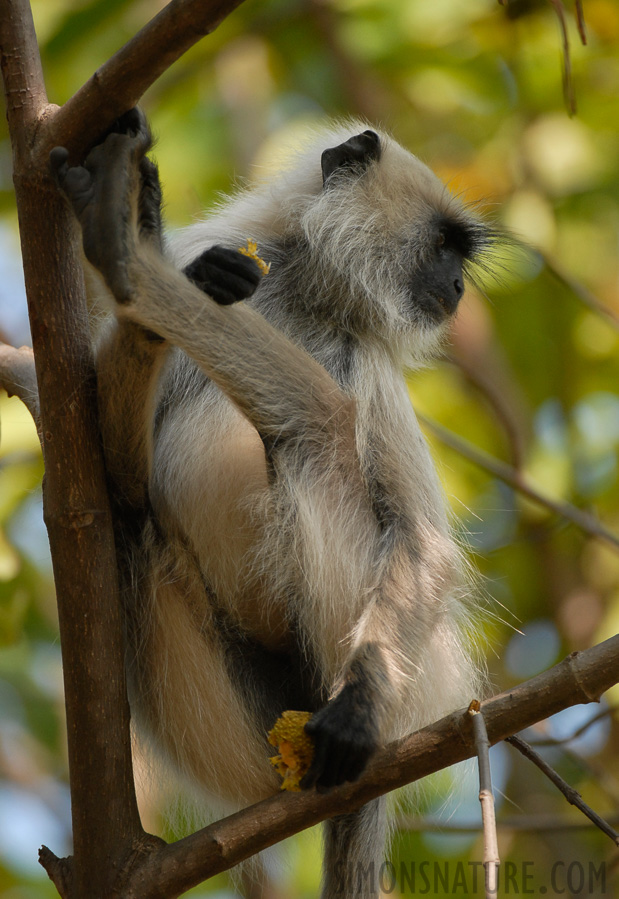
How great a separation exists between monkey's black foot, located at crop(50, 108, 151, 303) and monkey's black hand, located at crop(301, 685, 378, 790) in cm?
101

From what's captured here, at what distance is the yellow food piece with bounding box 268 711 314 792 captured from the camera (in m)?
2.27

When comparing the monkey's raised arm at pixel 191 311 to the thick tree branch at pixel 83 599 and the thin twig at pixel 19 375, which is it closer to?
the thick tree branch at pixel 83 599

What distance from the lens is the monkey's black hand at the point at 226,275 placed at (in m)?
2.35

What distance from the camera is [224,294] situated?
2.38 m

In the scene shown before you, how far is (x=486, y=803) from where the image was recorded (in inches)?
66.1

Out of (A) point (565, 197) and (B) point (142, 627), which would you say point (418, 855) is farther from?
(A) point (565, 197)

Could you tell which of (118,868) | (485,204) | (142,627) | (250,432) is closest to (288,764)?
(118,868)

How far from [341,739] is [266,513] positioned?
0.67 meters

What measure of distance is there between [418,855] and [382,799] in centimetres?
181

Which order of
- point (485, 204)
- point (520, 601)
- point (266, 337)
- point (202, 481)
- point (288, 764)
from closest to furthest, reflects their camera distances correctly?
point (288, 764), point (266, 337), point (202, 481), point (485, 204), point (520, 601)

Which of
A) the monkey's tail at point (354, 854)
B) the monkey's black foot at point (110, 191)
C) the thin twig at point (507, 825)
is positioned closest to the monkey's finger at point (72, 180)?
the monkey's black foot at point (110, 191)

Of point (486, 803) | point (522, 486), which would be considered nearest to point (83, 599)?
point (486, 803)

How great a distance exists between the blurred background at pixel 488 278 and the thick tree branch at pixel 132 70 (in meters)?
2.12

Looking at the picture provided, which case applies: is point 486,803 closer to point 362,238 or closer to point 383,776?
point 383,776
